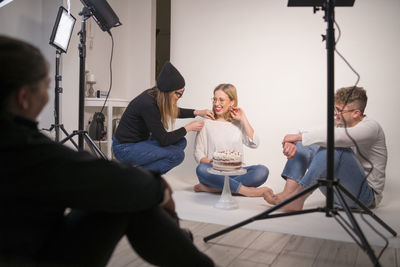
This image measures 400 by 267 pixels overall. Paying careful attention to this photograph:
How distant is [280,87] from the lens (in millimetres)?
3109

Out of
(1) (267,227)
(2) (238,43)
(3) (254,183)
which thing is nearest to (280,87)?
(2) (238,43)

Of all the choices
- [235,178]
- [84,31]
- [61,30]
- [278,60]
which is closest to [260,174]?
[235,178]

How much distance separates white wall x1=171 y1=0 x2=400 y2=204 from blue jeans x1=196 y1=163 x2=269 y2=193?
471 mm

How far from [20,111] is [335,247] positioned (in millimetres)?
1412

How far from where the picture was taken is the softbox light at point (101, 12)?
94.6 inches

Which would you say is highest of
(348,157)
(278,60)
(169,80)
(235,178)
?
(278,60)

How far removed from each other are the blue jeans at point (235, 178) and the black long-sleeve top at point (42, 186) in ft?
5.81

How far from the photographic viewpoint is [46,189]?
757mm

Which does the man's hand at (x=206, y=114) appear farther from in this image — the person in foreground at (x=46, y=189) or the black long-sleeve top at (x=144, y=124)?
the person in foreground at (x=46, y=189)

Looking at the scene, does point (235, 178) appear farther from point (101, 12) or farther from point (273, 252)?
point (101, 12)

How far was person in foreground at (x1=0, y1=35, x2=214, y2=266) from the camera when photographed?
75 centimetres

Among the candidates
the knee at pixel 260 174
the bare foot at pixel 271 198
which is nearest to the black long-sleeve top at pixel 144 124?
the knee at pixel 260 174

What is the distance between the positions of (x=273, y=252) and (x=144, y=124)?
1.53 metres

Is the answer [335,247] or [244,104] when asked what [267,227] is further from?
[244,104]
